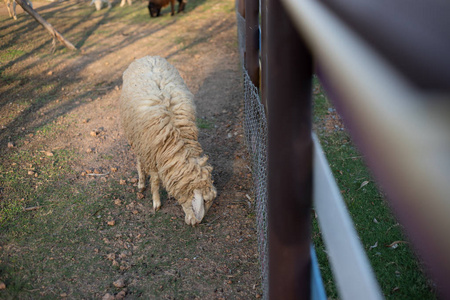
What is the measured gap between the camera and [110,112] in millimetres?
6477

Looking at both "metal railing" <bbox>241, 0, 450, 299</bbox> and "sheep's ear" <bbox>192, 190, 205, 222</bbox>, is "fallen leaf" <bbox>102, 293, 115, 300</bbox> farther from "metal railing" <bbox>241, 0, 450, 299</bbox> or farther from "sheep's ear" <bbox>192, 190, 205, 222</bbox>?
"metal railing" <bbox>241, 0, 450, 299</bbox>

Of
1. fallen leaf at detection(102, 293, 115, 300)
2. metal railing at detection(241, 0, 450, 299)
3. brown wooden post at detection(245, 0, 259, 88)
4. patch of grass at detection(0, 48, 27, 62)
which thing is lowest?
fallen leaf at detection(102, 293, 115, 300)

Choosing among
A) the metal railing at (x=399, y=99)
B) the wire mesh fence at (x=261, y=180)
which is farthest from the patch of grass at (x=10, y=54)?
the metal railing at (x=399, y=99)

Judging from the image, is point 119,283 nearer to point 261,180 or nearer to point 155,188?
point 155,188

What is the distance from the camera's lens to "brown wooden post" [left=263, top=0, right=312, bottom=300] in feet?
3.18

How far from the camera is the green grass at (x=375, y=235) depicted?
2926 millimetres

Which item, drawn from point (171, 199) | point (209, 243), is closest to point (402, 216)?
point (209, 243)

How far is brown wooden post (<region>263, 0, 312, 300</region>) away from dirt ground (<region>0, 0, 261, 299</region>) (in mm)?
2130

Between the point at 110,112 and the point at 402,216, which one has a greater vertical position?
the point at 402,216

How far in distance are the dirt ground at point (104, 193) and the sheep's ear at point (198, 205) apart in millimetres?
161

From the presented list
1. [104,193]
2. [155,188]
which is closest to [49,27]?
[104,193]

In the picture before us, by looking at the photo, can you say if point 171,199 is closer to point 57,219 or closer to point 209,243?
point 209,243

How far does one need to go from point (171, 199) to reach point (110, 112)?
270cm

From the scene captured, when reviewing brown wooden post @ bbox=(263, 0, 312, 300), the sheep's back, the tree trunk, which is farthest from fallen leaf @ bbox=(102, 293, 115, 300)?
the tree trunk
